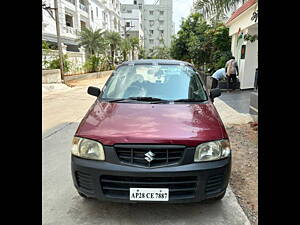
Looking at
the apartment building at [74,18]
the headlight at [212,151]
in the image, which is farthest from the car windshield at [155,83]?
the apartment building at [74,18]

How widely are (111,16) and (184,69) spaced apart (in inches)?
1742

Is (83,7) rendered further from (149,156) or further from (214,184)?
(214,184)

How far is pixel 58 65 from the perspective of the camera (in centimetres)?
1672

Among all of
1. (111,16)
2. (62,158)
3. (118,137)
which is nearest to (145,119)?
(118,137)

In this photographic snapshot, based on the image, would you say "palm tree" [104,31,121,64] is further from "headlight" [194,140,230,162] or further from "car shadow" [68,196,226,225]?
"headlight" [194,140,230,162]

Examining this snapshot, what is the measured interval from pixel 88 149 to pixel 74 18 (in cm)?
2980

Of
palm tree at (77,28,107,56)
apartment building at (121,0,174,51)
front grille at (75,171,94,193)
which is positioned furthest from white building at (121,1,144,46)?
front grille at (75,171,94,193)

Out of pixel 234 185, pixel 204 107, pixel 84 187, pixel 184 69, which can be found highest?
pixel 184 69

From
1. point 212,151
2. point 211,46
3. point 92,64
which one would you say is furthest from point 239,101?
point 92,64

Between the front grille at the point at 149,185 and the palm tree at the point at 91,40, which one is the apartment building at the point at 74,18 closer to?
the palm tree at the point at 91,40

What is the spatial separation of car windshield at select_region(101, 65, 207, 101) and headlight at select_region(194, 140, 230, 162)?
3.19 feet
